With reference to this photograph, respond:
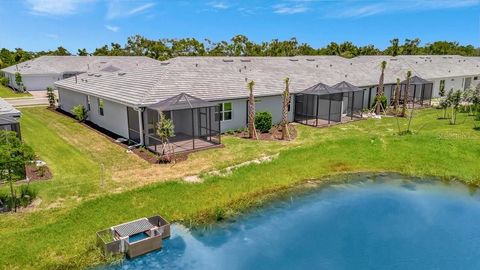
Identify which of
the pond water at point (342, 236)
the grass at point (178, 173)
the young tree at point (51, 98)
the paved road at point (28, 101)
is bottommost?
the pond water at point (342, 236)

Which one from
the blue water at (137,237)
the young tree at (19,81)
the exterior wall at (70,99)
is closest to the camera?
the blue water at (137,237)

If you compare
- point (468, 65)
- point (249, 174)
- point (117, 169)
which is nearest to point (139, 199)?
point (117, 169)

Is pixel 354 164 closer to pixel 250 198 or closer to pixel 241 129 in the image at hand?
pixel 250 198

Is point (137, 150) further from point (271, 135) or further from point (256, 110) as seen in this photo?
point (256, 110)

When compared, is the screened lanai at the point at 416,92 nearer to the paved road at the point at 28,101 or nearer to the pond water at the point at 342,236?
the pond water at the point at 342,236

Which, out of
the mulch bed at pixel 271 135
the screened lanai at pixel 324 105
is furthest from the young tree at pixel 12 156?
the screened lanai at pixel 324 105
